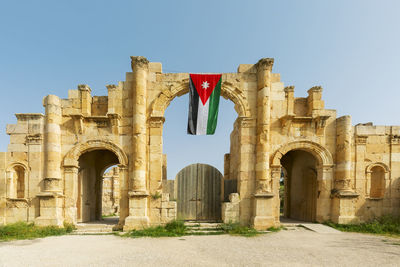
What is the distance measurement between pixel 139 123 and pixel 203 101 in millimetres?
2832

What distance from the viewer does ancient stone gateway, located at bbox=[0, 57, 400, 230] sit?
27.9 feet

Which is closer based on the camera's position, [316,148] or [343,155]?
[343,155]

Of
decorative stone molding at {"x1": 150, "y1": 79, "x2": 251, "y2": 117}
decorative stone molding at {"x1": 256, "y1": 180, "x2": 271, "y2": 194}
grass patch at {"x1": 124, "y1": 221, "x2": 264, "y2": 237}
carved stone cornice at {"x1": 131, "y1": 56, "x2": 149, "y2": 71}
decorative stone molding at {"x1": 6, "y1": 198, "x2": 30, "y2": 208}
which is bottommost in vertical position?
grass patch at {"x1": 124, "y1": 221, "x2": 264, "y2": 237}

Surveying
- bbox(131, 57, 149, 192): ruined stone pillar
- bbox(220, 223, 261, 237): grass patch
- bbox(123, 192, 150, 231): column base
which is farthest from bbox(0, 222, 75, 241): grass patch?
bbox(220, 223, 261, 237): grass patch

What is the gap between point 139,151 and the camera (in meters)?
8.51

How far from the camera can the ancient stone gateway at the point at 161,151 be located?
8.49 metres

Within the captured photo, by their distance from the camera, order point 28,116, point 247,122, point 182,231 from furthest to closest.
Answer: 1. point 247,122
2. point 28,116
3. point 182,231

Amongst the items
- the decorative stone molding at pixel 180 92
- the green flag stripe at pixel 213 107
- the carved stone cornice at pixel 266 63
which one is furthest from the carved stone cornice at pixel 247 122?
the carved stone cornice at pixel 266 63

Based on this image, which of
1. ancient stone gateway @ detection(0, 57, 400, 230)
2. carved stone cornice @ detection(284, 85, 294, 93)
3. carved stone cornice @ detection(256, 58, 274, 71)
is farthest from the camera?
carved stone cornice @ detection(284, 85, 294, 93)

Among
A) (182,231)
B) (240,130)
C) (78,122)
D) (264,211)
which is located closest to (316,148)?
(240,130)

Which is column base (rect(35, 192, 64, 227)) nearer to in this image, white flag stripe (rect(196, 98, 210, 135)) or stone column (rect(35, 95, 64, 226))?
stone column (rect(35, 95, 64, 226))

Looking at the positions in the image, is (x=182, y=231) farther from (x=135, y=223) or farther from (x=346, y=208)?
(x=346, y=208)

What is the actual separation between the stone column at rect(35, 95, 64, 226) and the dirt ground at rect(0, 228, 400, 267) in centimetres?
119

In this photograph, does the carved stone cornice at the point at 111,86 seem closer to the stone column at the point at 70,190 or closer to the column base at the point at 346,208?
the stone column at the point at 70,190
